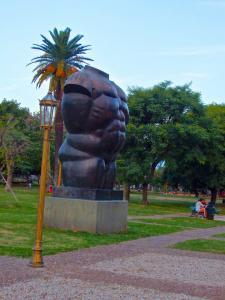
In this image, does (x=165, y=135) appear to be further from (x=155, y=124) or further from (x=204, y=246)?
(x=204, y=246)

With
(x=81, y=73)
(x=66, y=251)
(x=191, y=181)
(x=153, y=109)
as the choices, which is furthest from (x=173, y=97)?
(x=66, y=251)

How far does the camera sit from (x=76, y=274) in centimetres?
883

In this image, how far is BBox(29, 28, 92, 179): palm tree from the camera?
126 ft

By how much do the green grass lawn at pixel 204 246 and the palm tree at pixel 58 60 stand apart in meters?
24.1

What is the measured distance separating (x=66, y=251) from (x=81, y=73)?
619 centimetres

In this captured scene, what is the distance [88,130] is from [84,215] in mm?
2478

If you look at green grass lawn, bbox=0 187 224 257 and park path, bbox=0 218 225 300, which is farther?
green grass lawn, bbox=0 187 224 257

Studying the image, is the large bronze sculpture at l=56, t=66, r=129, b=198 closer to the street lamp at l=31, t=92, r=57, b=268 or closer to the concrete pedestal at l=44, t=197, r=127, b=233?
the concrete pedestal at l=44, t=197, r=127, b=233

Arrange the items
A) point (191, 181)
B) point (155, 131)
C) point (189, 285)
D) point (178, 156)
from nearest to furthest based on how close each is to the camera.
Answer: point (189, 285) < point (155, 131) < point (178, 156) < point (191, 181)

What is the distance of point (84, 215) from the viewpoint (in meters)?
15.2

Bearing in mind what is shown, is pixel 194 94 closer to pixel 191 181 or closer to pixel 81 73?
pixel 191 181

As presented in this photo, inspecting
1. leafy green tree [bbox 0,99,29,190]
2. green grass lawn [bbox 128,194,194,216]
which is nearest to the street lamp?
green grass lawn [bbox 128,194,194,216]

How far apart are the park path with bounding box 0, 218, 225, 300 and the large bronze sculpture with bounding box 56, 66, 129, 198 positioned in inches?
139

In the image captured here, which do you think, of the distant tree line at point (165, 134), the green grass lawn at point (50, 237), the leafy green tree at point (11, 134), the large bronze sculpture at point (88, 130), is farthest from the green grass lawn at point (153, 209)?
the large bronze sculpture at point (88, 130)
